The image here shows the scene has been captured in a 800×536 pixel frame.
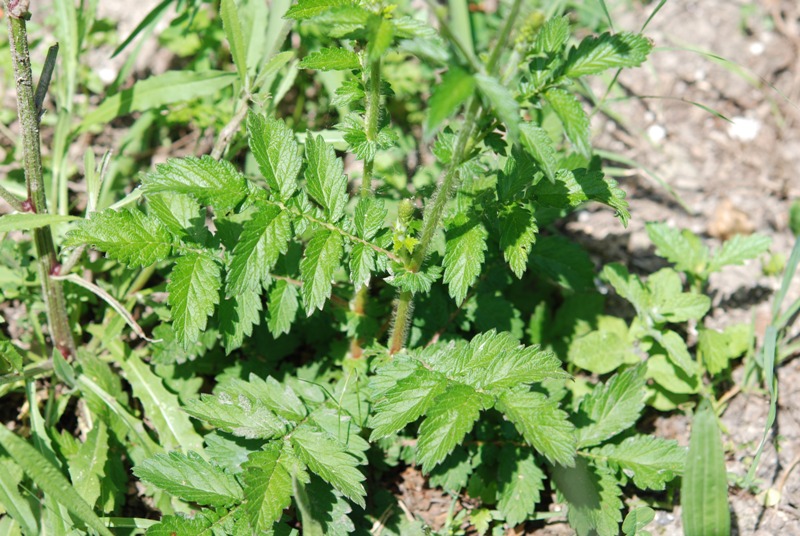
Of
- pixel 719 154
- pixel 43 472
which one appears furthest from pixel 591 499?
pixel 719 154

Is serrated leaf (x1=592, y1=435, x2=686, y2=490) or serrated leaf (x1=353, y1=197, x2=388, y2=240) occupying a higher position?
serrated leaf (x1=353, y1=197, x2=388, y2=240)

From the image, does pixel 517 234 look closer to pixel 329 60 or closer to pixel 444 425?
pixel 444 425

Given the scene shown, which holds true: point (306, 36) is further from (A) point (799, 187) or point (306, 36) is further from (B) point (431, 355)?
(A) point (799, 187)

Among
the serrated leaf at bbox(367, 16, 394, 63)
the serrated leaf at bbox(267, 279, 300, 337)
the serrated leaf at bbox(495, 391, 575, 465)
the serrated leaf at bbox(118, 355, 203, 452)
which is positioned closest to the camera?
the serrated leaf at bbox(367, 16, 394, 63)

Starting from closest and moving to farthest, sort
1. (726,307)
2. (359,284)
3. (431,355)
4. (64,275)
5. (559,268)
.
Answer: (359,284) < (431,355) < (64,275) < (559,268) < (726,307)

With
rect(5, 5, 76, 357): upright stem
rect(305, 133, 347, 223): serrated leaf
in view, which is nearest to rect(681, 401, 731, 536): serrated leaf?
rect(305, 133, 347, 223): serrated leaf

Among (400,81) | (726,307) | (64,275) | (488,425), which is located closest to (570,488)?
(488,425)

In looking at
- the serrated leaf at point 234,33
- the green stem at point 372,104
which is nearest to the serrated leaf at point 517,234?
the green stem at point 372,104

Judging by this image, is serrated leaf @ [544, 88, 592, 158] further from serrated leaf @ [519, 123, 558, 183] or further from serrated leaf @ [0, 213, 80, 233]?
serrated leaf @ [0, 213, 80, 233]
